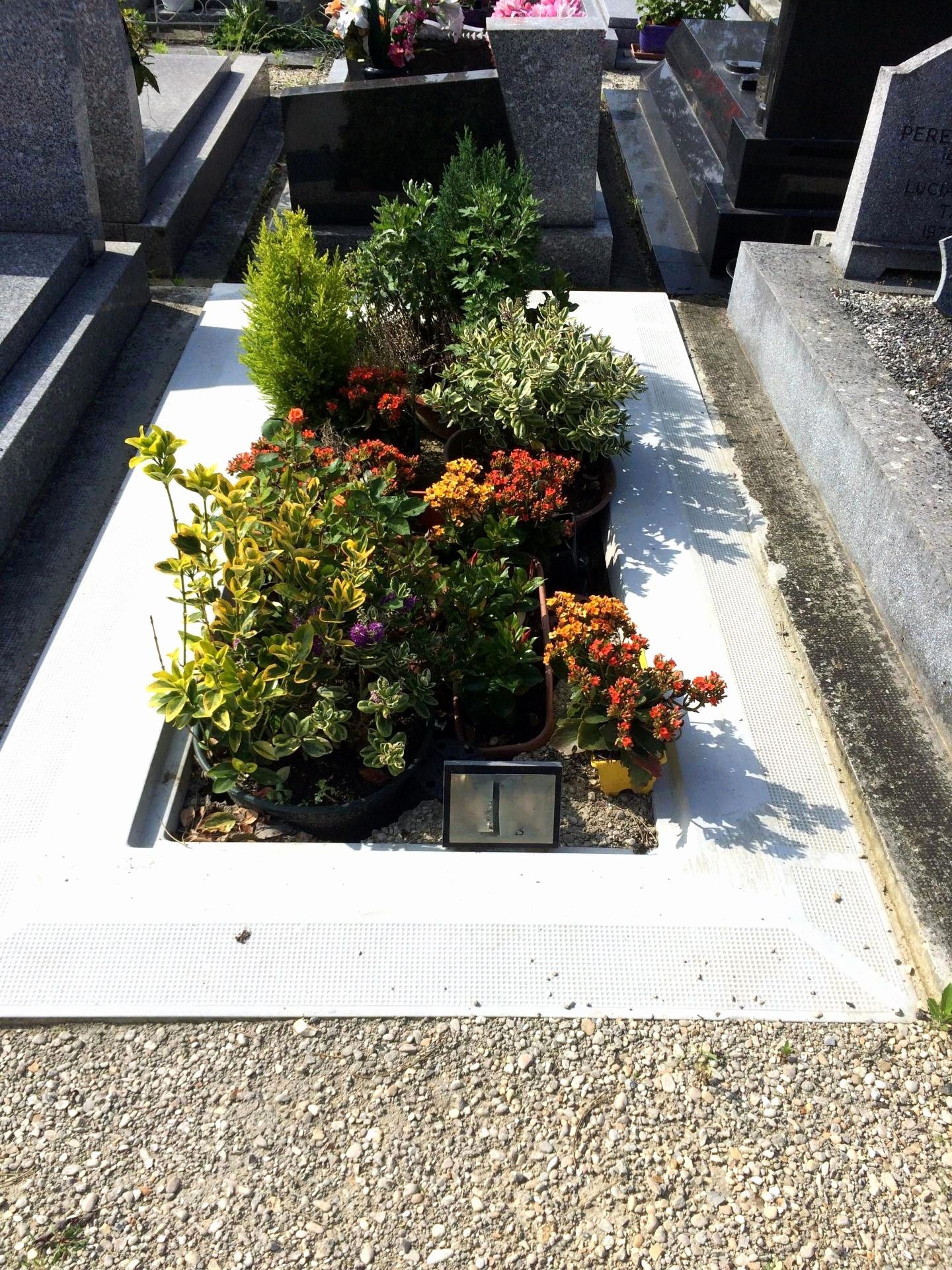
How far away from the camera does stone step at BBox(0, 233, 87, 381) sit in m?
4.36

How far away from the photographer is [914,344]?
4582mm

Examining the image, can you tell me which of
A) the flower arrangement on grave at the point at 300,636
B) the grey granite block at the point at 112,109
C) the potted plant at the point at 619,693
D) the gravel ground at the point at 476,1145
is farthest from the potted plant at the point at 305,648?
the grey granite block at the point at 112,109

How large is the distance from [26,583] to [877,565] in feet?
9.95

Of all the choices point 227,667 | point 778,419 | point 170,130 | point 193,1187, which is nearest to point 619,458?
point 778,419

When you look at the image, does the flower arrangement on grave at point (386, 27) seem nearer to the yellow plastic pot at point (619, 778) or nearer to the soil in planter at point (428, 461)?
the soil in planter at point (428, 461)

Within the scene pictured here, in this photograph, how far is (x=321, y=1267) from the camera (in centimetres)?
215

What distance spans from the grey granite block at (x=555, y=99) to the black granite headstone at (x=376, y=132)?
183 millimetres

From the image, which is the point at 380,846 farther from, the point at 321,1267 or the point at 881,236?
the point at 881,236

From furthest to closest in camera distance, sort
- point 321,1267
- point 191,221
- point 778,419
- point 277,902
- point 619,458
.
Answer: point 191,221 → point 778,419 → point 619,458 → point 277,902 → point 321,1267

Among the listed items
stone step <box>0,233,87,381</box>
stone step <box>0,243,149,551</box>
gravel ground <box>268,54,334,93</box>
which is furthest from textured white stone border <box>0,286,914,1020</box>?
gravel ground <box>268,54,334,93</box>

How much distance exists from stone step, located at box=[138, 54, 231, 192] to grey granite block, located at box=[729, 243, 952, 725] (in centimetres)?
349

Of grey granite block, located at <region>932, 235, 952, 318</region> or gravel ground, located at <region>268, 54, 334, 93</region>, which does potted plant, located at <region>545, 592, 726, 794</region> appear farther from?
gravel ground, located at <region>268, 54, 334, 93</region>

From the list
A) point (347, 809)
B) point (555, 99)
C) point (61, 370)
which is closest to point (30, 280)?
point (61, 370)

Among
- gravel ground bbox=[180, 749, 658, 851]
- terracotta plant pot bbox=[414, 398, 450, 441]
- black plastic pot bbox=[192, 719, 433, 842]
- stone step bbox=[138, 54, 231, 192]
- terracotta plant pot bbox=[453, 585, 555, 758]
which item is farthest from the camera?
stone step bbox=[138, 54, 231, 192]
